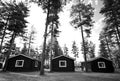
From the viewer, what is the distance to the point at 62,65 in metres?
18.2

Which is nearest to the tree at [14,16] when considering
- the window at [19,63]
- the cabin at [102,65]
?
the window at [19,63]

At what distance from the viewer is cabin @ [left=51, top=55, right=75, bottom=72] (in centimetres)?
1787

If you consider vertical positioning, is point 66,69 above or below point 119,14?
below

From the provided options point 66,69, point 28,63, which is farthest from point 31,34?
point 66,69

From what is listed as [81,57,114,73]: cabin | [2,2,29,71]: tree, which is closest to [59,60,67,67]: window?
[81,57,114,73]: cabin

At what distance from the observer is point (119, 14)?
13.5 m

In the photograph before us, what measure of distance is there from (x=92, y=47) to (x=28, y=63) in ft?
118

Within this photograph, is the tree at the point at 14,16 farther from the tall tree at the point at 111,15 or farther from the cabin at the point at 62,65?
the tall tree at the point at 111,15

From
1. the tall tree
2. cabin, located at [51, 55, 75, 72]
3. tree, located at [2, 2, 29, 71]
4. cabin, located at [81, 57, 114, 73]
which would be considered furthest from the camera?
cabin, located at [51, 55, 75, 72]

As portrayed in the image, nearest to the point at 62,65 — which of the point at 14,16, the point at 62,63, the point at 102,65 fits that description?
the point at 62,63

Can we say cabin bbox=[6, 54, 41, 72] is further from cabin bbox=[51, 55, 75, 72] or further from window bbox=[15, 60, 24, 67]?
cabin bbox=[51, 55, 75, 72]

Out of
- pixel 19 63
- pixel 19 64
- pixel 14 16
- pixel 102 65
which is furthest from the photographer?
pixel 102 65

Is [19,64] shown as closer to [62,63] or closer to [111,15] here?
[62,63]

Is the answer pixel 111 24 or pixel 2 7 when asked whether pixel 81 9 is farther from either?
pixel 2 7
